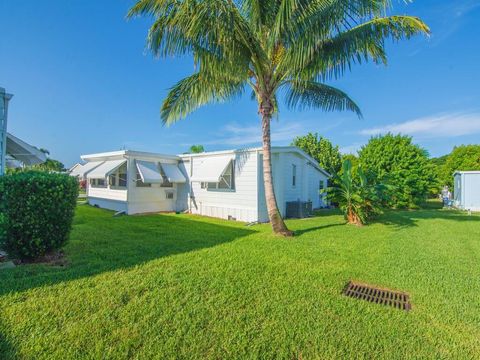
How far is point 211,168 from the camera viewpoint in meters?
14.1

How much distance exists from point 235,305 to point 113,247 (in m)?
4.88

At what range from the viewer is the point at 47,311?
11.2 feet

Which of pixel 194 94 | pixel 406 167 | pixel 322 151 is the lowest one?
pixel 406 167

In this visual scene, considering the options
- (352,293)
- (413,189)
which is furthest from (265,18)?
(413,189)

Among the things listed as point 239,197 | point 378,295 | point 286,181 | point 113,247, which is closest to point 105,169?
point 239,197

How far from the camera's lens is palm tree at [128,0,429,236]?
7078 mm

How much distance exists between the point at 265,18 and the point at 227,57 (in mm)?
1742

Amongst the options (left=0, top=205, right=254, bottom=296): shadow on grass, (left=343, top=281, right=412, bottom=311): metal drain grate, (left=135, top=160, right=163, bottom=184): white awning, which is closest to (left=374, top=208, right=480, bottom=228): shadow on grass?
(left=0, top=205, right=254, bottom=296): shadow on grass

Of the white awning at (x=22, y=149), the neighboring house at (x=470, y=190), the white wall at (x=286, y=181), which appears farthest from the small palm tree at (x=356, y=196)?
the neighboring house at (x=470, y=190)

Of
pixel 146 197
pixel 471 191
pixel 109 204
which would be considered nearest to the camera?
pixel 146 197

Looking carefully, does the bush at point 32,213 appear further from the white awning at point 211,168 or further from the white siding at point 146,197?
the white siding at point 146,197

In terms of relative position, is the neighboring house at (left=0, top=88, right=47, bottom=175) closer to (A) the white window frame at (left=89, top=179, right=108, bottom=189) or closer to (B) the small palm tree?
(A) the white window frame at (left=89, top=179, right=108, bottom=189)

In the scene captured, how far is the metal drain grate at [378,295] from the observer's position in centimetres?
400

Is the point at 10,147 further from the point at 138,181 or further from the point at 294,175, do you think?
the point at 294,175
